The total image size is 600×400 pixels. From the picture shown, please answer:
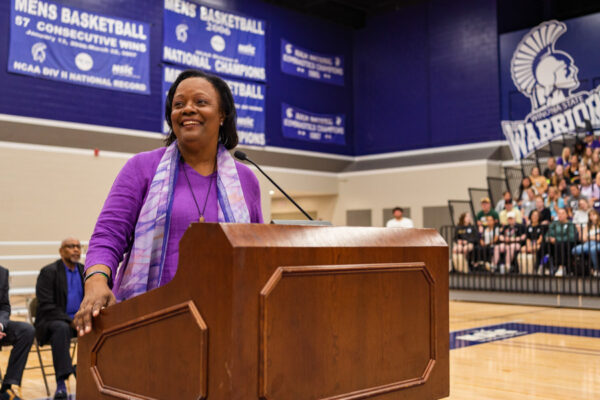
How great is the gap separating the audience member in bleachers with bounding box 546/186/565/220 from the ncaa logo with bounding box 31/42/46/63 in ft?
30.1

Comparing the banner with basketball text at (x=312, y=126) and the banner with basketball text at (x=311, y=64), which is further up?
the banner with basketball text at (x=311, y=64)

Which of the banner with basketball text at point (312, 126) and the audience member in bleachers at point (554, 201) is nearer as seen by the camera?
the audience member in bleachers at point (554, 201)

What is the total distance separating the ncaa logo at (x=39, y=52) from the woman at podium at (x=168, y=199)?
34.7 ft

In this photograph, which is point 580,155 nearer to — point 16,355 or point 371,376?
point 16,355

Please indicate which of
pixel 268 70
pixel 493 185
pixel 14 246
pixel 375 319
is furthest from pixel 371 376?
pixel 268 70

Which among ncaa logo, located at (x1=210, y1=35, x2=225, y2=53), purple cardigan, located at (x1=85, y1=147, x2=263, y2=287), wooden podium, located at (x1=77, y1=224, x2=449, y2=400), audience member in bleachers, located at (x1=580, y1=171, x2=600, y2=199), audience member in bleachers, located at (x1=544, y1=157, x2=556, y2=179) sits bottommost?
wooden podium, located at (x1=77, y1=224, x2=449, y2=400)

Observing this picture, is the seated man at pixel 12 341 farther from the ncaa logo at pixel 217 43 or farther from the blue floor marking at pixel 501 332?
the ncaa logo at pixel 217 43

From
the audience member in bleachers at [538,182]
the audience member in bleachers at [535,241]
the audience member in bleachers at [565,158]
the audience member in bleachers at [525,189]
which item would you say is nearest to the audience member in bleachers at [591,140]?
the audience member in bleachers at [565,158]

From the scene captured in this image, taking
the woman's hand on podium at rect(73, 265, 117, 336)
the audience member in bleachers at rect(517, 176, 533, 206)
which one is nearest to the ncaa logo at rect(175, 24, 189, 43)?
the audience member in bleachers at rect(517, 176, 533, 206)

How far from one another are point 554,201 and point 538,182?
1180 millimetres

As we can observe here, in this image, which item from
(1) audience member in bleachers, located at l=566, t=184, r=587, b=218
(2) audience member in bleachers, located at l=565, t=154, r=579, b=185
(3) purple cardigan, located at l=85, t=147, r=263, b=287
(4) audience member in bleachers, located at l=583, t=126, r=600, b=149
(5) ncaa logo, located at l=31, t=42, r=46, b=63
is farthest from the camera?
(4) audience member in bleachers, located at l=583, t=126, r=600, b=149

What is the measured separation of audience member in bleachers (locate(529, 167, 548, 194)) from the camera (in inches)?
453

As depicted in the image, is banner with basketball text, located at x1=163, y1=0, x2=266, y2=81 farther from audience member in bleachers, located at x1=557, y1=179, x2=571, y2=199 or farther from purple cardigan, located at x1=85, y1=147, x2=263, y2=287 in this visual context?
purple cardigan, located at x1=85, y1=147, x2=263, y2=287

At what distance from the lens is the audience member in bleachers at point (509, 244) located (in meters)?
10.0
